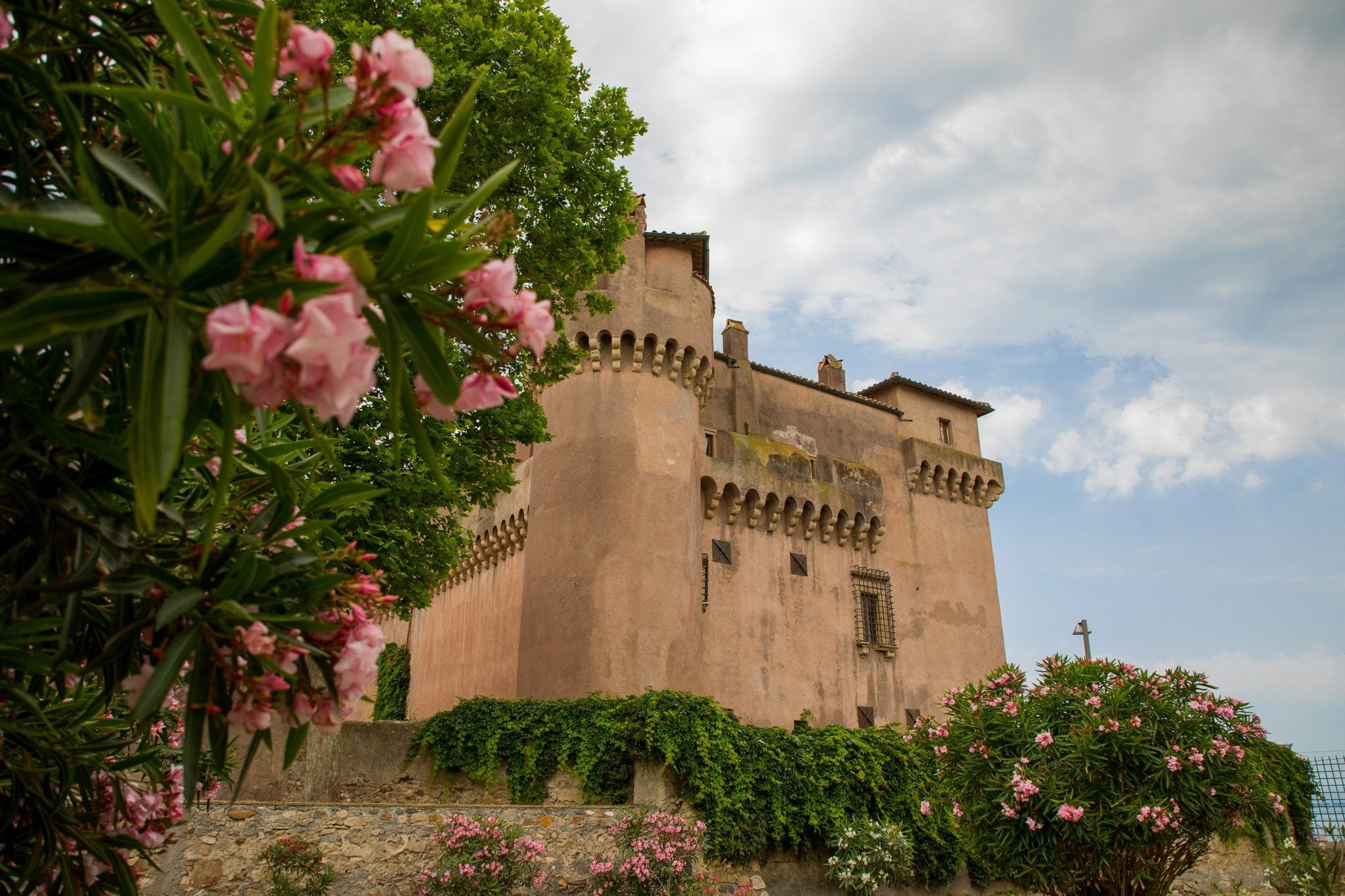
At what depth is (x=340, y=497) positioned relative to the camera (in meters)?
2.88

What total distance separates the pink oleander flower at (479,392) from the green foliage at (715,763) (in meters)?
12.0

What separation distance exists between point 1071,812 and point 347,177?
10161 mm

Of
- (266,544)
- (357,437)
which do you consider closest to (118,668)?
(266,544)

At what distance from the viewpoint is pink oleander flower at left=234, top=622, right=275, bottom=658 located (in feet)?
7.46

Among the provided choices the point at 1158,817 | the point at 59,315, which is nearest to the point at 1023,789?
the point at 1158,817

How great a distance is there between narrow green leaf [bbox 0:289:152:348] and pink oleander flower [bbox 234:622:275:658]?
85cm

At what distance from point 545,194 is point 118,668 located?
32.7ft

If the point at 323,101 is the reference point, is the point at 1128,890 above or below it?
below

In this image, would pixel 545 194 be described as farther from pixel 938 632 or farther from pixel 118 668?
pixel 938 632

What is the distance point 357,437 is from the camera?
1009cm

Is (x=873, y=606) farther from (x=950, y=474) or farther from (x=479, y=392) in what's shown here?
(x=479, y=392)

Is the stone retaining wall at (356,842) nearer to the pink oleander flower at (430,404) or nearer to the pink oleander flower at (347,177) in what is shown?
the pink oleander flower at (430,404)

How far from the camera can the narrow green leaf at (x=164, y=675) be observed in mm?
2196

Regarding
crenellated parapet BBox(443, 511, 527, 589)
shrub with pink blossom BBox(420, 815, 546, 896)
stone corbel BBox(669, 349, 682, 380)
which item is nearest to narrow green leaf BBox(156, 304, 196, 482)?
shrub with pink blossom BBox(420, 815, 546, 896)
